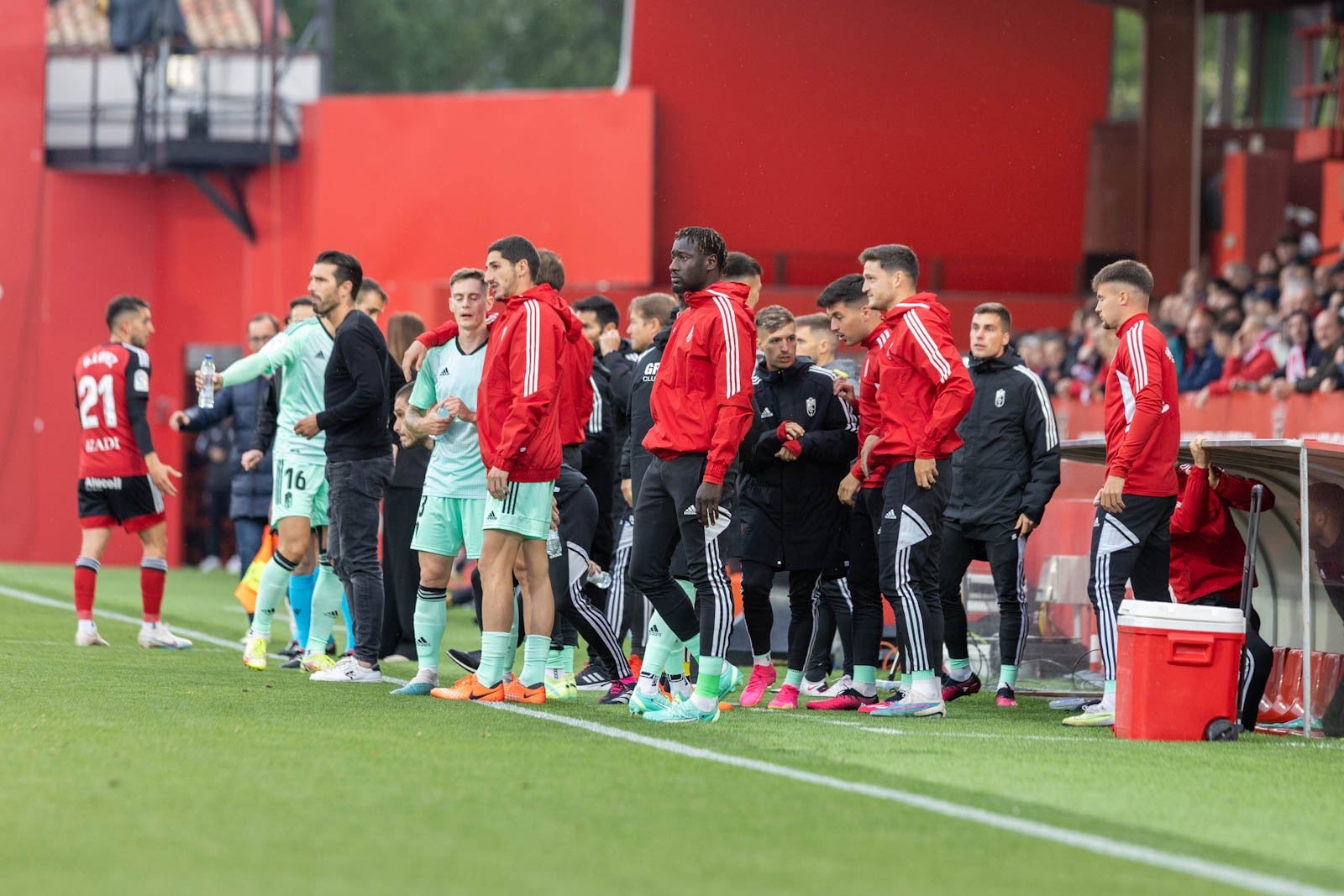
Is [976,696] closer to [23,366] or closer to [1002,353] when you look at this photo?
[1002,353]

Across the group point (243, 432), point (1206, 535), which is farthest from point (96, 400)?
point (1206, 535)

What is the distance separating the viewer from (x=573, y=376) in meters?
8.92

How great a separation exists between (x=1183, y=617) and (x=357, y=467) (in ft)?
13.8

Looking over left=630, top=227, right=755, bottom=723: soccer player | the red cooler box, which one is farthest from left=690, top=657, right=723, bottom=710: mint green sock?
the red cooler box

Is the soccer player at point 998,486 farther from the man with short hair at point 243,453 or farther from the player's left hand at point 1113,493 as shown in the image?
the man with short hair at point 243,453

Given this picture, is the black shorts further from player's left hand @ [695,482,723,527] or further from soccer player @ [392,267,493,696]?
player's left hand @ [695,482,723,527]

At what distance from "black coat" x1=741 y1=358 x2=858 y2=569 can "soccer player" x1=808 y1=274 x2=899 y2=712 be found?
0.10m

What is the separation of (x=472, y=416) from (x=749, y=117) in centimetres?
1467

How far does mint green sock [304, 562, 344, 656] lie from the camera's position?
1023cm

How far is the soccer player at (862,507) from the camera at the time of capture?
919 centimetres

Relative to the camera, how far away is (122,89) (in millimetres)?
26578

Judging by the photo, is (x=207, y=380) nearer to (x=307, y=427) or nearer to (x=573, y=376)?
(x=307, y=427)

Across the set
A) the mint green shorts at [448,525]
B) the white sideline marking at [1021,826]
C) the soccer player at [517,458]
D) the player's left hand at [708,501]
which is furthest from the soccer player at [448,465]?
the white sideline marking at [1021,826]

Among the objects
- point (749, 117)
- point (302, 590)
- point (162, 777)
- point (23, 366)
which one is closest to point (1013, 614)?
point (302, 590)
